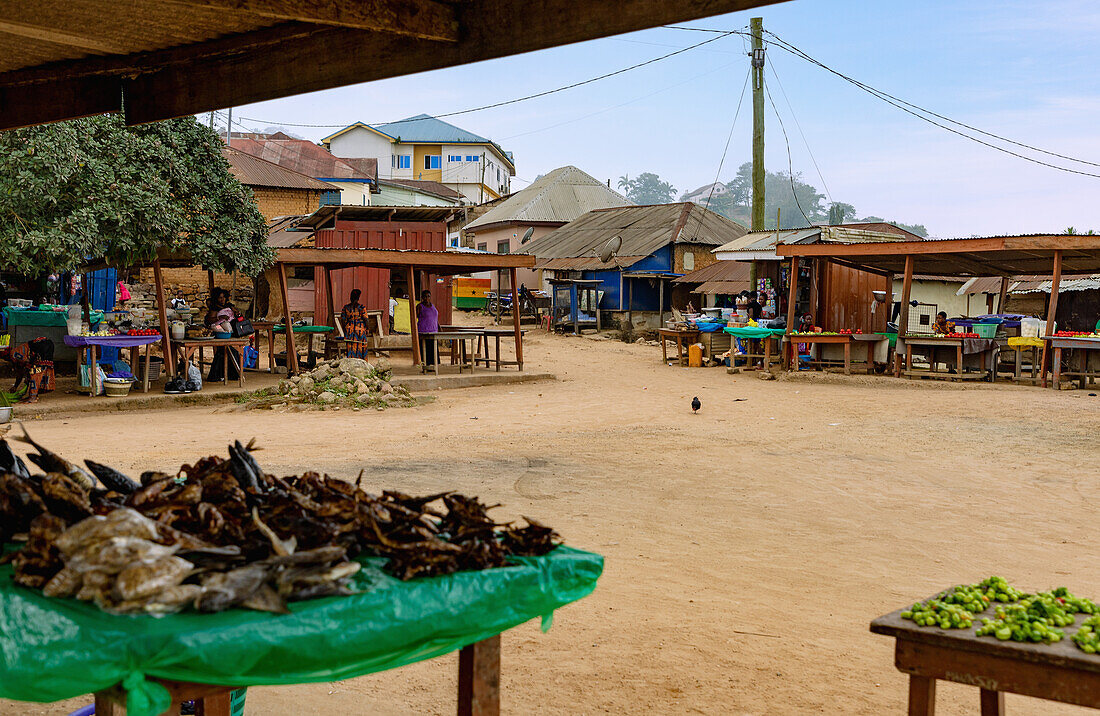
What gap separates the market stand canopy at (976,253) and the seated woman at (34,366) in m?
14.9

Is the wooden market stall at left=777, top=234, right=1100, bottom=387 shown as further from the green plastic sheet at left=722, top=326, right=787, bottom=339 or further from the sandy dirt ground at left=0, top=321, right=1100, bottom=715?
the sandy dirt ground at left=0, top=321, right=1100, bottom=715

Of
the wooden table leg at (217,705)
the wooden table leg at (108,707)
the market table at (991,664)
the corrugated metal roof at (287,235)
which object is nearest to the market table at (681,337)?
the corrugated metal roof at (287,235)

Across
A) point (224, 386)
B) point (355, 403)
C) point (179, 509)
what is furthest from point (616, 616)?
point (224, 386)

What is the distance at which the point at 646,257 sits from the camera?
3416 cm

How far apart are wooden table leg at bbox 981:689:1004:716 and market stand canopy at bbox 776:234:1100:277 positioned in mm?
15826

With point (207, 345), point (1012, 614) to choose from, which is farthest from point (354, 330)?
point (1012, 614)

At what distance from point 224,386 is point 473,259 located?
5.42 meters

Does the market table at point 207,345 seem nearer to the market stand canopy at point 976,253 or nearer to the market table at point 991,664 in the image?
the market stand canopy at point 976,253

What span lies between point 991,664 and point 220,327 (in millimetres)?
15373

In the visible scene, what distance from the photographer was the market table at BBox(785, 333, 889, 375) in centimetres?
1928

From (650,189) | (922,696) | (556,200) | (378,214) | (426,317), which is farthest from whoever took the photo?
(650,189)

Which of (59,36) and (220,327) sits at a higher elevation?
(59,36)

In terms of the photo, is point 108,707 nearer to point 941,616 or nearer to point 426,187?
point 941,616

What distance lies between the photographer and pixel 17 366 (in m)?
14.4
